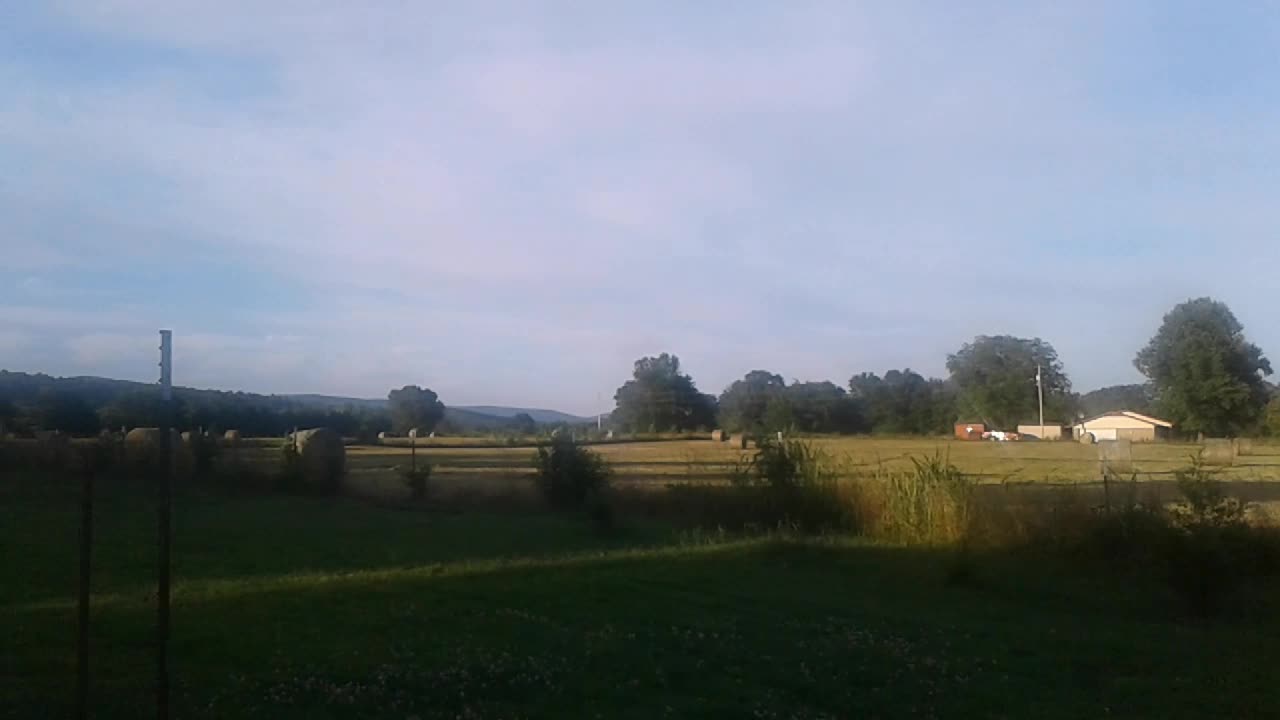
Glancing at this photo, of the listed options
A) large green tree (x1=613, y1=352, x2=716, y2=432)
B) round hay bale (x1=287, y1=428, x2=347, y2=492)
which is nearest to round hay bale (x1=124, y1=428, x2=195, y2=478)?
round hay bale (x1=287, y1=428, x2=347, y2=492)

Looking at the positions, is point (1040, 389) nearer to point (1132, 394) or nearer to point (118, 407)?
point (1132, 394)

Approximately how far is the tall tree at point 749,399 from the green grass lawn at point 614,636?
15743 millimetres

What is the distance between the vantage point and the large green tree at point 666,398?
47.0 metres

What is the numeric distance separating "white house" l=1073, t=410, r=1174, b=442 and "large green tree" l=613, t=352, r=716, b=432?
599 inches

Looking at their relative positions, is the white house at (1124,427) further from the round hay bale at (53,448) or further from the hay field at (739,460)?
the round hay bale at (53,448)

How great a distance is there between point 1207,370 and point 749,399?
21.2 m

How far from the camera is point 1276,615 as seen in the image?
1300 cm

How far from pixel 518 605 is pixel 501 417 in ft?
167

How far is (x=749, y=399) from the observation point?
38188 millimetres

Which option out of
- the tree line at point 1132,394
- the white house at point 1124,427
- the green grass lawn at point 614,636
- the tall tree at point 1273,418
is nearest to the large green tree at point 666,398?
the tree line at point 1132,394

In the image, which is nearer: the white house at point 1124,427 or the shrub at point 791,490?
the shrub at point 791,490

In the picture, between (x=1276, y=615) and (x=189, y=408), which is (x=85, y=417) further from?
(x=1276, y=615)

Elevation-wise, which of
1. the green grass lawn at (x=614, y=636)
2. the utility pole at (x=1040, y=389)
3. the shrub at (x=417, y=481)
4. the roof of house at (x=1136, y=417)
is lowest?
the green grass lawn at (x=614, y=636)

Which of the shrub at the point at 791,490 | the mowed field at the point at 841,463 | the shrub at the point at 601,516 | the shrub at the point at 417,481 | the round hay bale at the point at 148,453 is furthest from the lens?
the shrub at the point at 417,481
